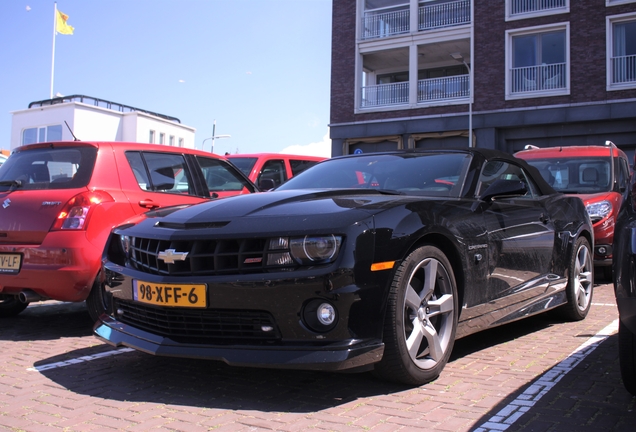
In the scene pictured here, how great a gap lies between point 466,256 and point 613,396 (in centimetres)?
108

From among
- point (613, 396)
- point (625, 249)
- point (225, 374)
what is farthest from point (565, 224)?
point (225, 374)

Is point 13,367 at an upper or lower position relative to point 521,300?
lower

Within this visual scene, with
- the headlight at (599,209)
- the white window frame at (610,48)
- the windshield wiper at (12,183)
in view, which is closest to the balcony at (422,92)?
the white window frame at (610,48)

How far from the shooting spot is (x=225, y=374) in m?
3.92

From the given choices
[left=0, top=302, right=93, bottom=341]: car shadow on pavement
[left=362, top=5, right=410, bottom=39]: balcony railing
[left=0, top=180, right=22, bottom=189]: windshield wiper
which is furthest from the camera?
[left=362, top=5, right=410, bottom=39]: balcony railing

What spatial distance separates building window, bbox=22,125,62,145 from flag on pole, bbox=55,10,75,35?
22.9 feet

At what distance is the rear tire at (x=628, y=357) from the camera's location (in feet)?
10.6

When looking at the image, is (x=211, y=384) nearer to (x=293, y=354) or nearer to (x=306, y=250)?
(x=293, y=354)

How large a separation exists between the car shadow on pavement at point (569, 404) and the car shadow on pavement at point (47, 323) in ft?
11.5

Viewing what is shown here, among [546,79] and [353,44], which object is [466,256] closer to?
[546,79]

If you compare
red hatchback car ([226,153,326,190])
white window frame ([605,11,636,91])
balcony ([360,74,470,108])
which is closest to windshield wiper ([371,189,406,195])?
red hatchback car ([226,153,326,190])

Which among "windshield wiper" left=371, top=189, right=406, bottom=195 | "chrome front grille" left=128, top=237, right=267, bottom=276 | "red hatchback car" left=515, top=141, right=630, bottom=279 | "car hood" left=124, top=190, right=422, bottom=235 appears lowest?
"chrome front grille" left=128, top=237, right=267, bottom=276

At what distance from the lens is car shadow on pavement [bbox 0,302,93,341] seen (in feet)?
17.4

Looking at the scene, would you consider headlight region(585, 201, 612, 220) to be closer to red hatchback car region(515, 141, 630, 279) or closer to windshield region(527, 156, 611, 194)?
red hatchback car region(515, 141, 630, 279)
